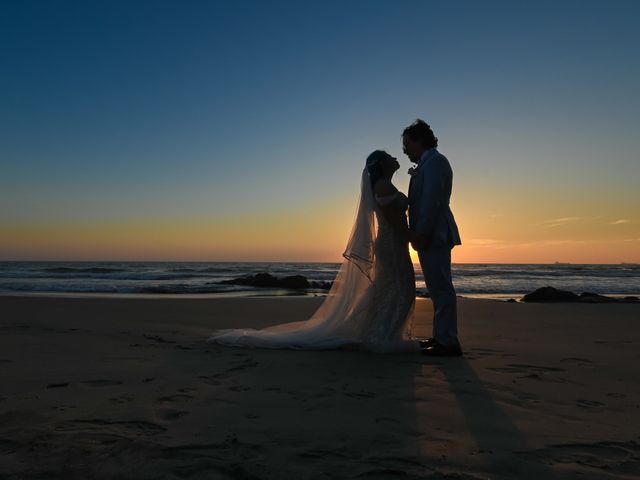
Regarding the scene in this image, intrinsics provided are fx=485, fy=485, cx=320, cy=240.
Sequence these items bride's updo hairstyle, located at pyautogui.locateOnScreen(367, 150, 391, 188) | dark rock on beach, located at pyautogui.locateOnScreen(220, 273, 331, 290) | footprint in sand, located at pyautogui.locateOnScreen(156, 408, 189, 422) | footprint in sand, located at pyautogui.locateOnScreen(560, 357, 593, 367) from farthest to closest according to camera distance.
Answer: dark rock on beach, located at pyautogui.locateOnScreen(220, 273, 331, 290) < bride's updo hairstyle, located at pyautogui.locateOnScreen(367, 150, 391, 188) < footprint in sand, located at pyautogui.locateOnScreen(560, 357, 593, 367) < footprint in sand, located at pyautogui.locateOnScreen(156, 408, 189, 422)

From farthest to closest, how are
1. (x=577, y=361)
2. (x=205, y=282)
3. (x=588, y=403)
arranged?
(x=205, y=282) < (x=577, y=361) < (x=588, y=403)

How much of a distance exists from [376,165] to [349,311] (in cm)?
152

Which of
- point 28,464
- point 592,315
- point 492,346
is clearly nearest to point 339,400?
point 28,464

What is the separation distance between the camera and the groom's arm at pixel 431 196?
4660mm

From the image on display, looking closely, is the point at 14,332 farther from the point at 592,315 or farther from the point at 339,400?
the point at 592,315

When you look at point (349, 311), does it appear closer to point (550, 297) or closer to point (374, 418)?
point (374, 418)

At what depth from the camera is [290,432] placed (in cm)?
230

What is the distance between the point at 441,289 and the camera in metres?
4.77

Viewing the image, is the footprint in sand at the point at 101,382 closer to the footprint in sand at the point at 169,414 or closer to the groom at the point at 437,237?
the footprint in sand at the point at 169,414

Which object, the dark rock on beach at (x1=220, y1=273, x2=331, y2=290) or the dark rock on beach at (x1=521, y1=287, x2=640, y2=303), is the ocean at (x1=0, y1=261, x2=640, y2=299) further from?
the dark rock on beach at (x1=521, y1=287, x2=640, y2=303)

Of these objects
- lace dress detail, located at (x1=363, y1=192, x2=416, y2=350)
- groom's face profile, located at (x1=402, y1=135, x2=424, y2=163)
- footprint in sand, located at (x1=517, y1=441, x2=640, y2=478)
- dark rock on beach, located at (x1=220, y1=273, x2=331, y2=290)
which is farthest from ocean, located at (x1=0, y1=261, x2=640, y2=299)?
footprint in sand, located at (x1=517, y1=441, x2=640, y2=478)

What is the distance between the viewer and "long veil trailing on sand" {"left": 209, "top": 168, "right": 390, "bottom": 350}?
15.8ft

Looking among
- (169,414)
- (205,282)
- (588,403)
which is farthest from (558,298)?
(205,282)

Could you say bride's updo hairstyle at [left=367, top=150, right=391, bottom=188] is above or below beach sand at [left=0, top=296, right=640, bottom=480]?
above
